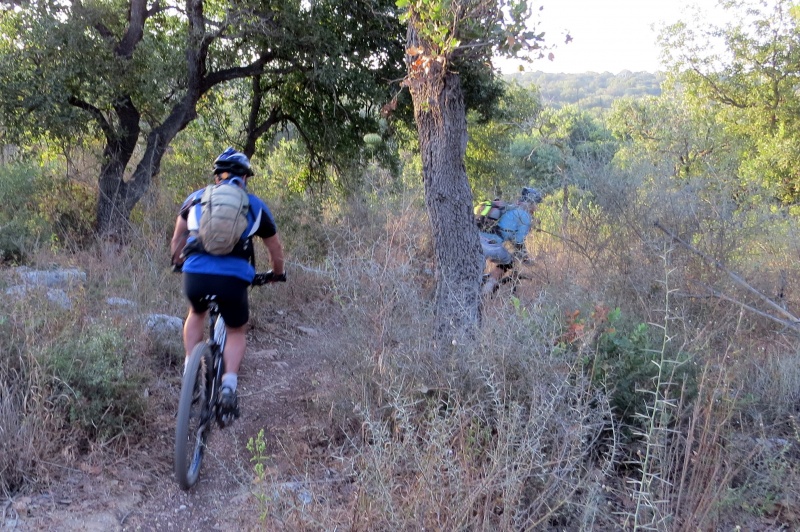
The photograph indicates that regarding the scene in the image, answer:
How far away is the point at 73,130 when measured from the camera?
27.8ft

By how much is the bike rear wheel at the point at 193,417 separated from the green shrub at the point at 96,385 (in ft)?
1.53

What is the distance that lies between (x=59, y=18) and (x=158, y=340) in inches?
210

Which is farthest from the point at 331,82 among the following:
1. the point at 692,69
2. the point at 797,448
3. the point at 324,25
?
the point at 692,69

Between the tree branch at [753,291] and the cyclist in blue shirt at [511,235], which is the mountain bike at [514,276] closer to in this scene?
the cyclist in blue shirt at [511,235]

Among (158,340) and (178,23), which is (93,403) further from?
(178,23)

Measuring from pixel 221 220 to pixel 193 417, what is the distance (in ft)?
4.02

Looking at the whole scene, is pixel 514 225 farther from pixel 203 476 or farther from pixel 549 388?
pixel 203 476

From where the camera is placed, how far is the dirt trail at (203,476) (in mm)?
3244

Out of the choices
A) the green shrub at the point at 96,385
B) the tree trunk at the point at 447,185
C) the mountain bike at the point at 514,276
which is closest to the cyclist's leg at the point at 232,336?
the green shrub at the point at 96,385

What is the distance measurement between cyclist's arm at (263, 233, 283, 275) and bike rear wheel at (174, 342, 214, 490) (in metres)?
0.71

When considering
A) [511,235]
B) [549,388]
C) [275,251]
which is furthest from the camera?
[511,235]

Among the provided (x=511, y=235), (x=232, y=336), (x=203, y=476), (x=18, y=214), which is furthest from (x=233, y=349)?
(x=18, y=214)

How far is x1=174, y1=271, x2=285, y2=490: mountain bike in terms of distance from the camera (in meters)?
3.53

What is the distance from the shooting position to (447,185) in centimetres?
548
